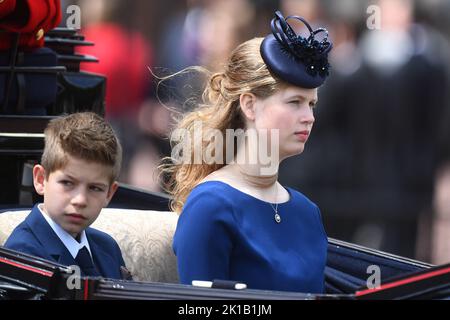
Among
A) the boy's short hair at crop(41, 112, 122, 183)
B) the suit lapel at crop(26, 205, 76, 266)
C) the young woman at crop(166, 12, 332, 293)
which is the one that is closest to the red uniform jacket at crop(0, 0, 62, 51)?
the boy's short hair at crop(41, 112, 122, 183)

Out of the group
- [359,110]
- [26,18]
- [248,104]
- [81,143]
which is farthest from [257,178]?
[359,110]

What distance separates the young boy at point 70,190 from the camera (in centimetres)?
413

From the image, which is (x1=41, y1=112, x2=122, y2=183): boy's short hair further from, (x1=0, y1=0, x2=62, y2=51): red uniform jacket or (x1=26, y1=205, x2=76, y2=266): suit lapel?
(x1=0, y1=0, x2=62, y2=51): red uniform jacket

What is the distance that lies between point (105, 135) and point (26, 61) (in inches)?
33.5

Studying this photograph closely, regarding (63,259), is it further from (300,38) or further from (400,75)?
(400,75)

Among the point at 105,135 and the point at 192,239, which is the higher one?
the point at 105,135

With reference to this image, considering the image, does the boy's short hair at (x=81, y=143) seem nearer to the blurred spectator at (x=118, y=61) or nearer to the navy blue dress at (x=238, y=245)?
the navy blue dress at (x=238, y=245)

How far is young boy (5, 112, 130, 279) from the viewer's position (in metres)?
4.13

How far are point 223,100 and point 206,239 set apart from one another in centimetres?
50

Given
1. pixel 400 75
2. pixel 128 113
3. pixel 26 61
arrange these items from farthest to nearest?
pixel 128 113 → pixel 400 75 → pixel 26 61

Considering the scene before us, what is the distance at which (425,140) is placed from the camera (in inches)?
353

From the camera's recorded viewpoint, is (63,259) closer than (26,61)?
Yes
